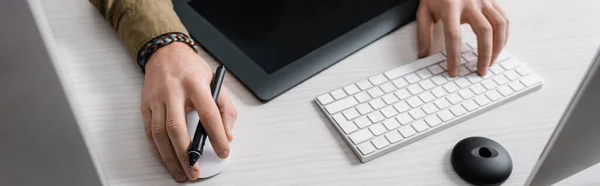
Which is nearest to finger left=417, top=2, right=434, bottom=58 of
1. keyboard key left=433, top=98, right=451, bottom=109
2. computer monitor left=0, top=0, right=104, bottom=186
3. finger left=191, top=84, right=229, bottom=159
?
keyboard key left=433, top=98, right=451, bottom=109

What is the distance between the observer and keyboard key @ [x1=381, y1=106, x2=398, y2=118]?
728 millimetres

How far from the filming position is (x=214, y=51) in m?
0.81

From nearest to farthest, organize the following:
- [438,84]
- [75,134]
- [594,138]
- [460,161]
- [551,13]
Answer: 1. [75,134]
2. [594,138]
3. [460,161]
4. [438,84]
5. [551,13]

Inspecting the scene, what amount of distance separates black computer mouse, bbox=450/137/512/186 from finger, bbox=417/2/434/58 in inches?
7.3

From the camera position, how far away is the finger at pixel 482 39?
0.79 meters

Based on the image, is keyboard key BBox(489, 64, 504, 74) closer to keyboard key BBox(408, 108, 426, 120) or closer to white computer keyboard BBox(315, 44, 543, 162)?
white computer keyboard BBox(315, 44, 543, 162)

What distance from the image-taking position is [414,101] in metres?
0.75

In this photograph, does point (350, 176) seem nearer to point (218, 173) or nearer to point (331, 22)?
point (218, 173)

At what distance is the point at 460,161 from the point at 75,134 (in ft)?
1.46

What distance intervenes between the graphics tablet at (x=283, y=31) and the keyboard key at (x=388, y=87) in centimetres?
8

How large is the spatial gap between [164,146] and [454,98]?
37 centimetres

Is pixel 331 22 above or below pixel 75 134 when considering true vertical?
below

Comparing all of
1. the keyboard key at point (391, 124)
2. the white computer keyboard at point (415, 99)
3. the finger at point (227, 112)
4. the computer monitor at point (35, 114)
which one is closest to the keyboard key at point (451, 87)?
the white computer keyboard at point (415, 99)

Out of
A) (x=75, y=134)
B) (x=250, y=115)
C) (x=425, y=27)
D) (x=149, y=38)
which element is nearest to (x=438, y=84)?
(x=425, y=27)
